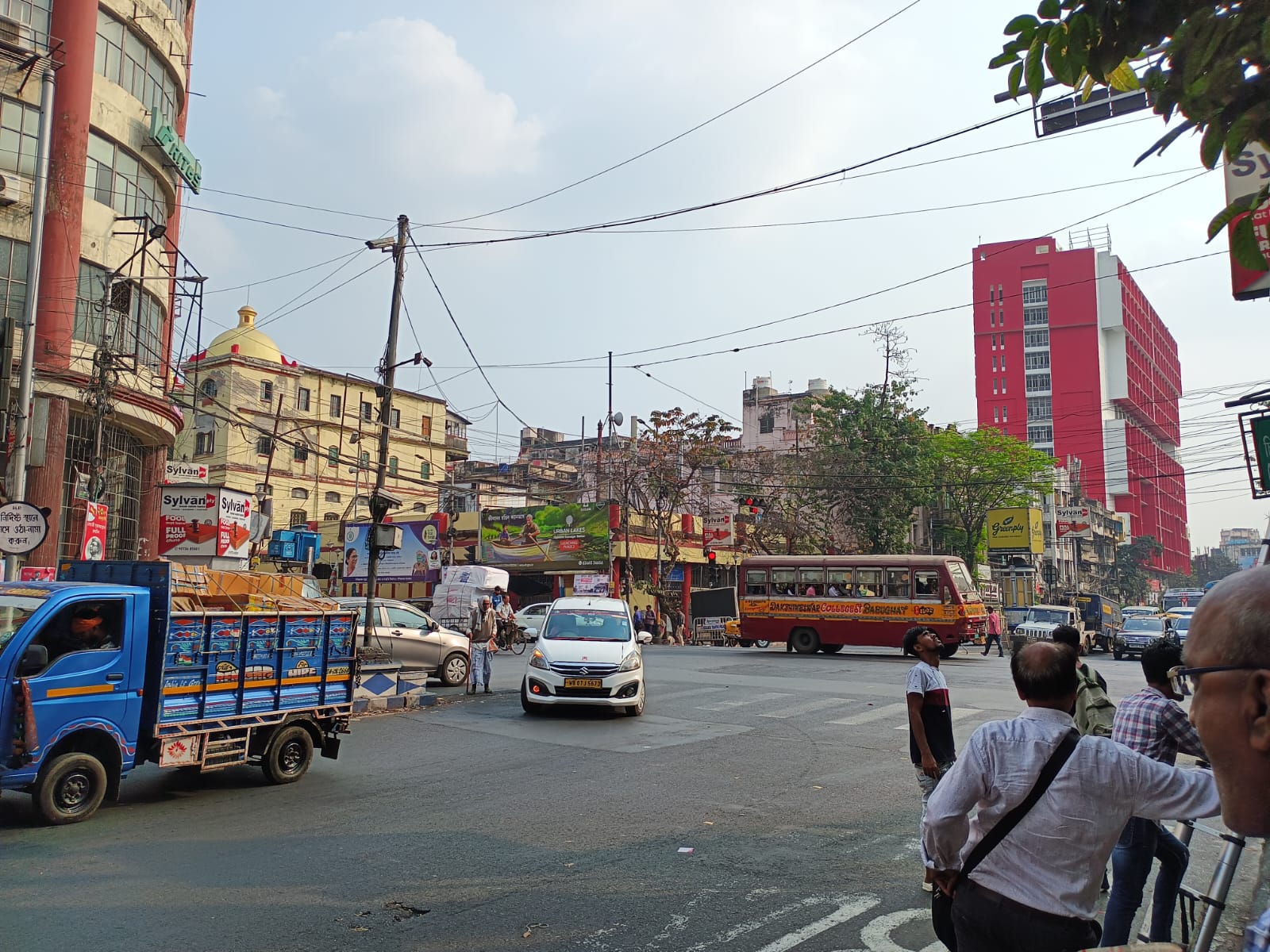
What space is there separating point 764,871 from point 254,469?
2077 inches

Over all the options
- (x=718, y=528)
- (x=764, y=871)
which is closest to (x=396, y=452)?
(x=718, y=528)

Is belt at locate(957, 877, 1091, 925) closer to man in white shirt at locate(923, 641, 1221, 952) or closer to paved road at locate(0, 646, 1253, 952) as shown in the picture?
man in white shirt at locate(923, 641, 1221, 952)

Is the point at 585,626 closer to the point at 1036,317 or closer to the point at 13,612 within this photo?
the point at 13,612

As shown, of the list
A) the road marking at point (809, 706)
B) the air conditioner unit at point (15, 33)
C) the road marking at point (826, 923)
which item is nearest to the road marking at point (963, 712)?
the road marking at point (809, 706)

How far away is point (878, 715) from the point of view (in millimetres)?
15188

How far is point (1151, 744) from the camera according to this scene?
4.89m

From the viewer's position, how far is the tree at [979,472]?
5247 cm

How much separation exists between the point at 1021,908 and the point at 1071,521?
89403mm

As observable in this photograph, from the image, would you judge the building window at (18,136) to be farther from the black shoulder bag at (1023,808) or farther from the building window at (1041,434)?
the building window at (1041,434)

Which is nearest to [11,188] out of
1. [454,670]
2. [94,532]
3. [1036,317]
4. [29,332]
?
[29,332]

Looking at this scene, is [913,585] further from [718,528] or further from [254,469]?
[254,469]

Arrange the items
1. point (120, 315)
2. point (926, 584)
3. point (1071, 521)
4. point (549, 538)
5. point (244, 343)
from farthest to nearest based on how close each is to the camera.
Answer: point (1071, 521) → point (244, 343) → point (549, 538) → point (926, 584) → point (120, 315)

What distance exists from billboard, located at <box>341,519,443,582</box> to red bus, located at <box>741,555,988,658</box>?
52.0 ft

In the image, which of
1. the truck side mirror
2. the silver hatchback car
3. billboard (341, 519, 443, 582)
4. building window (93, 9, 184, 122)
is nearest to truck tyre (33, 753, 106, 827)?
the truck side mirror
